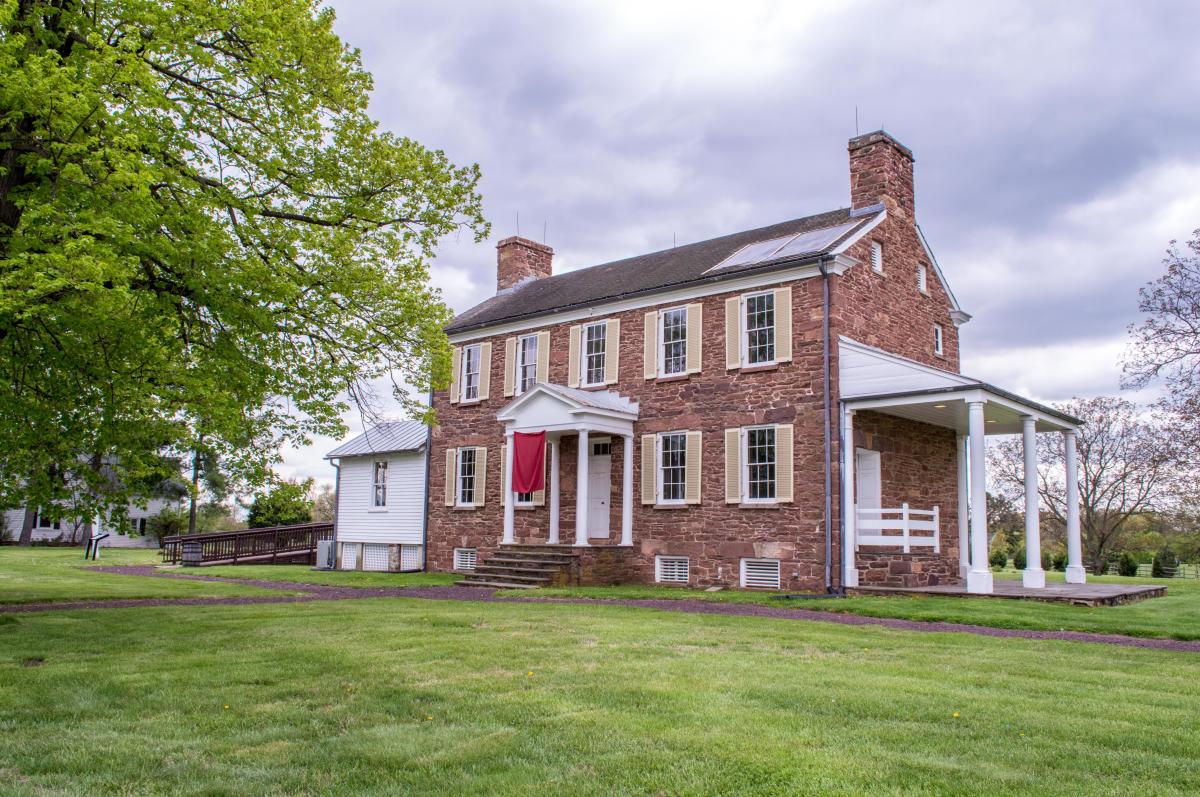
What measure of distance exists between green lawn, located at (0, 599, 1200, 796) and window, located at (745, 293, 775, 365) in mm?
9018

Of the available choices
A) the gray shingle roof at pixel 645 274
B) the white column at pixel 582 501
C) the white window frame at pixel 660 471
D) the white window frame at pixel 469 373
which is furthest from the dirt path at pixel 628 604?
the gray shingle roof at pixel 645 274

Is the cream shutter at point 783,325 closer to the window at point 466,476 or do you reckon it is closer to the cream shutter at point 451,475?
the window at point 466,476

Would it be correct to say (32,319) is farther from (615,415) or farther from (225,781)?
(615,415)

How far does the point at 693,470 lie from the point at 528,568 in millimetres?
3982

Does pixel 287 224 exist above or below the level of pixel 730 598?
above

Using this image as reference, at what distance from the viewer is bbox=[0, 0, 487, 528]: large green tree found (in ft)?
27.8

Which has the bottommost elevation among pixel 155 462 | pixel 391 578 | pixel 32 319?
pixel 391 578

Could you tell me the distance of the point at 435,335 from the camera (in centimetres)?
1301

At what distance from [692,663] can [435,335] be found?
6.78 metres

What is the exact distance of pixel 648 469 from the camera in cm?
1972

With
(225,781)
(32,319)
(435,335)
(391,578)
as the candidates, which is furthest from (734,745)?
(391,578)

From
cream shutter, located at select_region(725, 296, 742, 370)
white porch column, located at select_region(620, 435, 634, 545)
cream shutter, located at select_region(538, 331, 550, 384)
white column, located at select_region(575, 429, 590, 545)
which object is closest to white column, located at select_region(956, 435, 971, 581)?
cream shutter, located at select_region(725, 296, 742, 370)

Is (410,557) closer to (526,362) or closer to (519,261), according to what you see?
(526,362)

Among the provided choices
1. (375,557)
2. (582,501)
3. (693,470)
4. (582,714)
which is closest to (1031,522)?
(693,470)
